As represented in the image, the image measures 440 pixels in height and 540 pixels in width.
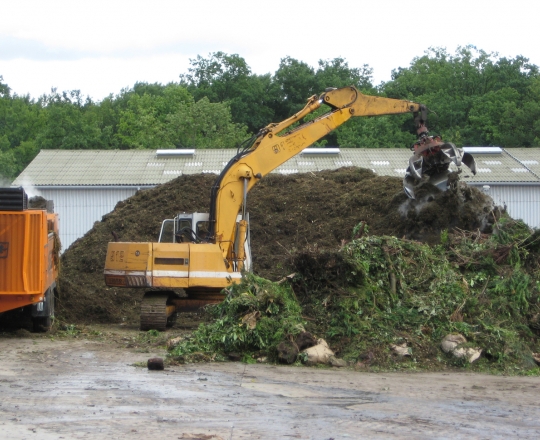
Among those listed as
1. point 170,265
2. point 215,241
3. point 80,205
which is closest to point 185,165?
point 80,205

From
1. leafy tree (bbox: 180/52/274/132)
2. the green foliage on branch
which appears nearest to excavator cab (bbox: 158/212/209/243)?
the green foliage on branch

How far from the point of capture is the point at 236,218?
15.5 m

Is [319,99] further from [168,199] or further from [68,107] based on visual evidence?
[68,107]

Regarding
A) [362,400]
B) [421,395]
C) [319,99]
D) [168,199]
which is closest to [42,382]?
[362,400]

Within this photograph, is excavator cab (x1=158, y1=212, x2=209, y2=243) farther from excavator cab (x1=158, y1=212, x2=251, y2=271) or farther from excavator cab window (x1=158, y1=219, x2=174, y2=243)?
excavator cab window (x1=158, y1=219, x2=174, y2=243)

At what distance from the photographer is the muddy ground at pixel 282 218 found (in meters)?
17.4

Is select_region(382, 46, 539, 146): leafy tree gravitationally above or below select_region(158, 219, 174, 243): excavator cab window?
above

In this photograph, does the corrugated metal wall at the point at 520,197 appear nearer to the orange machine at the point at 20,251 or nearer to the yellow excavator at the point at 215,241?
the yellow excavator at the point at 215,241

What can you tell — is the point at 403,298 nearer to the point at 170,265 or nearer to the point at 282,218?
the point at 170,265

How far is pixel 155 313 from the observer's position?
15.0 metres

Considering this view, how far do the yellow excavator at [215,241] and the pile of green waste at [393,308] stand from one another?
5.98 ft

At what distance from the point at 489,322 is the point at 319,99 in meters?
5.84

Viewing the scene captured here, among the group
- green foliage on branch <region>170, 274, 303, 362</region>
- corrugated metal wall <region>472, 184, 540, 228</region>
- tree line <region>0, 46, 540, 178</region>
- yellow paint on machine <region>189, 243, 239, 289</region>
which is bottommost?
green foliage on branch <region>170, 274, 303, 362</region>

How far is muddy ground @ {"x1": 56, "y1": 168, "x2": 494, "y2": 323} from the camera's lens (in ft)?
57.1
